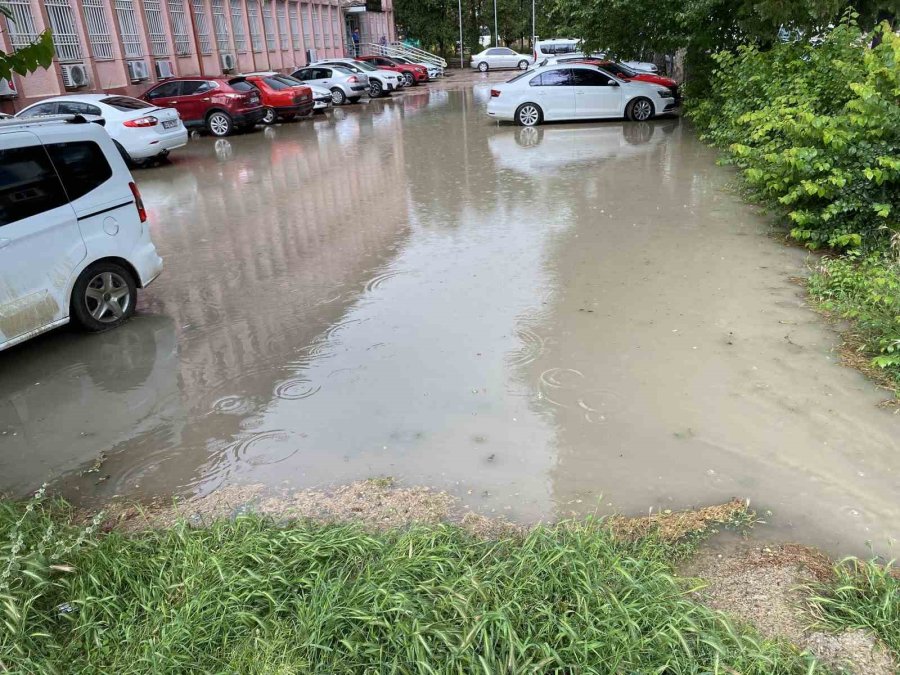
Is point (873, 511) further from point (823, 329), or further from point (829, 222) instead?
point (829, 222)

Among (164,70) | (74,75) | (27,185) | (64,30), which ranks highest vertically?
(64,30)

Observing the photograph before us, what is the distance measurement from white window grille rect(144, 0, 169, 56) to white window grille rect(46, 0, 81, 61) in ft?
13.2

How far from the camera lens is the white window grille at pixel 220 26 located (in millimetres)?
30156

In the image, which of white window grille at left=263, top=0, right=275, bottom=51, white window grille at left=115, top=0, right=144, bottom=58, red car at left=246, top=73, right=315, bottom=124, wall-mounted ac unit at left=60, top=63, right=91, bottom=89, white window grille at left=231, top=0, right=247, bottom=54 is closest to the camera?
wall-mounted ac unit at left=60, top=63, right=91, bottom=89

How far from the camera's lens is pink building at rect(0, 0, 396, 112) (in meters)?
19.8

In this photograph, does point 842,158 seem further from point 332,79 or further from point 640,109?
point 332,79

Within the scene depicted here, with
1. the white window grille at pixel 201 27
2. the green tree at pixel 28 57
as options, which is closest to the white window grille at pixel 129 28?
the white window grille at pixel 201 27

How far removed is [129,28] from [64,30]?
364 centimetres

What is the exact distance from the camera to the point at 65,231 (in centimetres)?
603

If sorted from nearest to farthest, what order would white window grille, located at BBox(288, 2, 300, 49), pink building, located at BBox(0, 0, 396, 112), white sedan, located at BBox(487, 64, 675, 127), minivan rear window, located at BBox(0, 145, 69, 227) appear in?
minivan rear window, located at BBox(0, 145, 69, 227) → white sedan, located at BBox(487, 64, 675, 127) → pink building, located at BBox(0, 0, 396, 112) → white window grille, located at BBox(288, 2, 300, 49)

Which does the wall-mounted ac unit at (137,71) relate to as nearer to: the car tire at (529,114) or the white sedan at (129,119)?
the white sedan at (129,119)

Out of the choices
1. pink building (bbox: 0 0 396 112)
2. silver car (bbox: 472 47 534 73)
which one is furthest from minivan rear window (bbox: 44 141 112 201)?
silver car (bbox: 472 47 534 73)

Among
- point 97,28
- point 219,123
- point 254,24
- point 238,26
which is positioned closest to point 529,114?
point 219,123

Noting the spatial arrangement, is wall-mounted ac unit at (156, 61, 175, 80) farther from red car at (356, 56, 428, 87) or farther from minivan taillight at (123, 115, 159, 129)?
red car at (356, 56, 428, 87)
